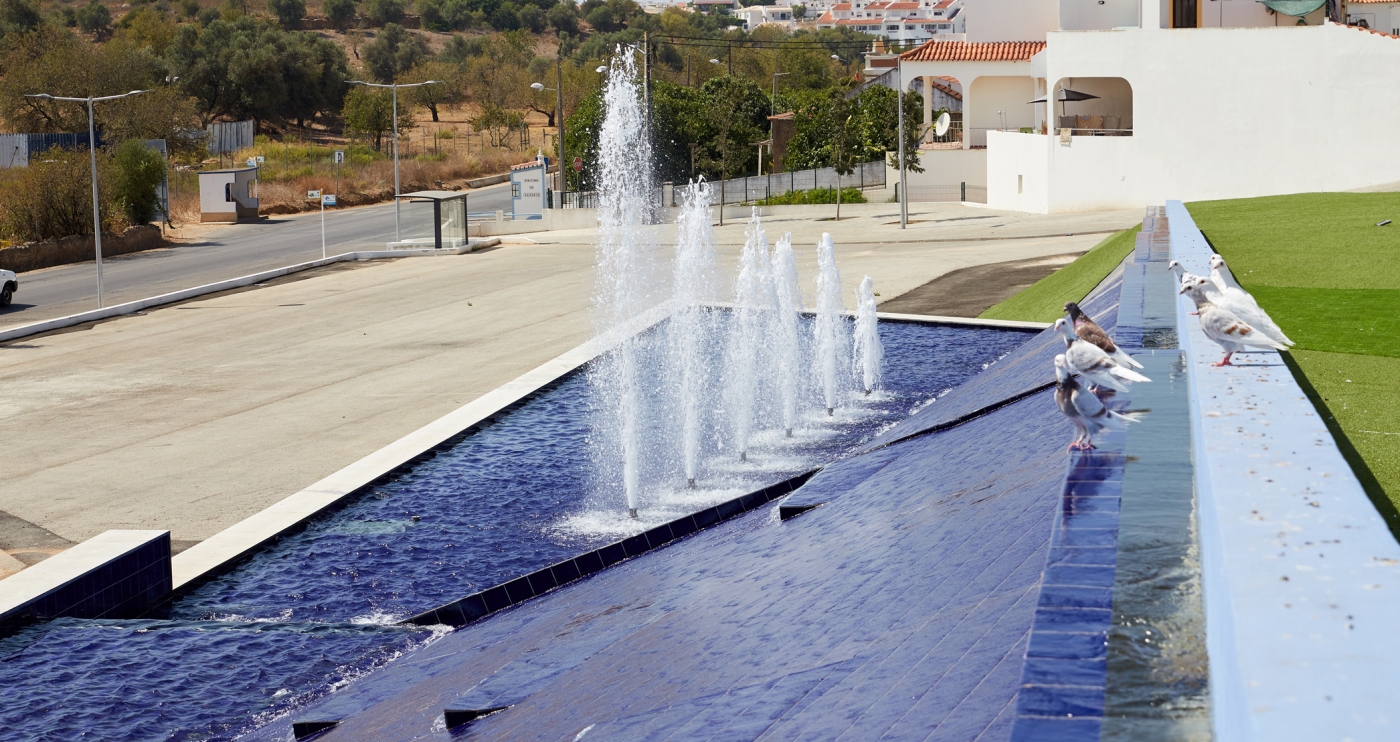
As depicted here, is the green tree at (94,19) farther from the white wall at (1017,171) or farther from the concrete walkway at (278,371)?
the white wall at (1017,171)

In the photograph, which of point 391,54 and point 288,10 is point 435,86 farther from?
point 288,10

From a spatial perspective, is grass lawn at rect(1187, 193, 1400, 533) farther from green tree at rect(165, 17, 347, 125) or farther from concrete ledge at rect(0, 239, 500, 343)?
green tree at rect(165, 17, 347, 125)

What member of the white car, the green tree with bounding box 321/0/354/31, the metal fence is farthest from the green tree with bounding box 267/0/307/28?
the white car

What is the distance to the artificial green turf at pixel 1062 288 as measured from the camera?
75.6 ft

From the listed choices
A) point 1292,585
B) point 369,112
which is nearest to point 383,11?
point 369,112

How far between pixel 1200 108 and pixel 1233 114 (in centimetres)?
106

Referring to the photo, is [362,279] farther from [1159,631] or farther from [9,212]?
[1159,631]

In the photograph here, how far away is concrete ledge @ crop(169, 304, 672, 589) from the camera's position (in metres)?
11.2

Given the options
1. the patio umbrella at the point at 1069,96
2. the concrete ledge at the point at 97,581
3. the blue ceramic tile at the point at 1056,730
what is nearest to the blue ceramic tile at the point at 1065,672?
the blue ceramic tile at the point at 1056,730

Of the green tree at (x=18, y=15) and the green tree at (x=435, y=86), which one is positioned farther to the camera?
the green tree at (x=435, y=86)

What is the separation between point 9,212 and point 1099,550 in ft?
160

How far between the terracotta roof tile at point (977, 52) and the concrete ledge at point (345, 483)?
3956cm

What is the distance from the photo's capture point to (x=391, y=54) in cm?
11244

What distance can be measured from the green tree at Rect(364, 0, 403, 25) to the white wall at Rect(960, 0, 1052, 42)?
8801 centimetres
